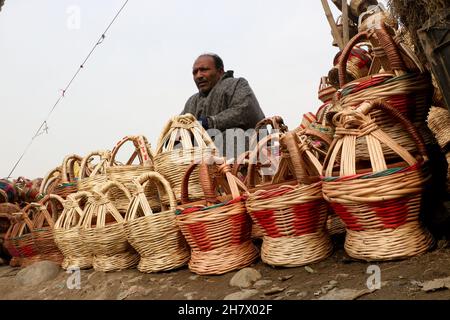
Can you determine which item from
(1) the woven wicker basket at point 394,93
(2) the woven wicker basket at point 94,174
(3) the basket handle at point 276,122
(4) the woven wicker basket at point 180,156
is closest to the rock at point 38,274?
(2) the woven wicker basket at point 94,174

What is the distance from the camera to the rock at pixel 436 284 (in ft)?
3.70

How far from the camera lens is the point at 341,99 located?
68.4 inches

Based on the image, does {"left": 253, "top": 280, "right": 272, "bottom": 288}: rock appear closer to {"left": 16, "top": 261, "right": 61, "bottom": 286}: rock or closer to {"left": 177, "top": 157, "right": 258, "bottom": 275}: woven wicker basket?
{"left": 177, "top": 157, "right": 258, "bottom": 275}: woven wicker basket

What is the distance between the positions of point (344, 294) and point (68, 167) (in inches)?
108

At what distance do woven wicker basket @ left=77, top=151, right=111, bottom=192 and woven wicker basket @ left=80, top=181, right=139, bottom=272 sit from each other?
1.01 feet

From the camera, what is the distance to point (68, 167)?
331 centimetres

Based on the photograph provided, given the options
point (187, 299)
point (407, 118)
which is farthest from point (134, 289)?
point (407, 118)

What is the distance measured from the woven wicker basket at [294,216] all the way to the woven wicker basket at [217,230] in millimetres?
121

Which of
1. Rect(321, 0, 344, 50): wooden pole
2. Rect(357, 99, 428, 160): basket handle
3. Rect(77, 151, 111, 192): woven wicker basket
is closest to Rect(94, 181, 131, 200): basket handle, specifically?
Rect(77, 151, 111, 192): woven wicker basket

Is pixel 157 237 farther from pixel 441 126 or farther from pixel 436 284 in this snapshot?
pixel 441 126

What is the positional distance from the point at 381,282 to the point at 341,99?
83 cm

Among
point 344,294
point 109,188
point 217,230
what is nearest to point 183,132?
A: point 109,188

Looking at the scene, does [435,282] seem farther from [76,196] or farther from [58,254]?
[58,254]

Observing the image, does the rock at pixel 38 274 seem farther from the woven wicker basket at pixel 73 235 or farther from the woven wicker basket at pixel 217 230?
the woven wicker basket at pixel 217 230
